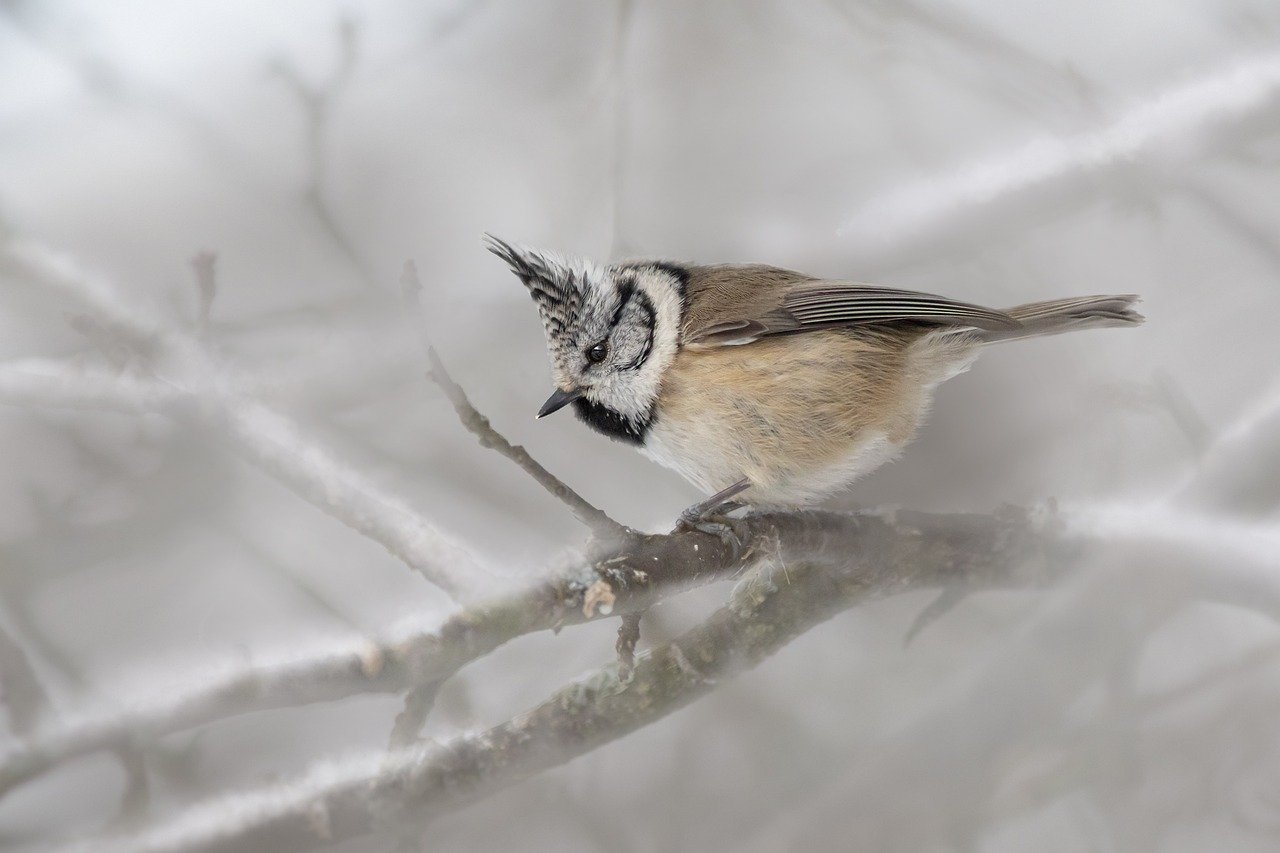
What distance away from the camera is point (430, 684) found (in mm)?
885

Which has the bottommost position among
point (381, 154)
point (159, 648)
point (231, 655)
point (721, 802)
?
point (721, 802)

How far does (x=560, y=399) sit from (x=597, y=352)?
0.31ft

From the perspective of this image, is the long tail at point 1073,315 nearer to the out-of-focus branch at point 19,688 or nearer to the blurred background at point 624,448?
the blurred background at point 624,448

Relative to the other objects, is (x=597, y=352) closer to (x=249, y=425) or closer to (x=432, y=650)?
(x=249, y=425)

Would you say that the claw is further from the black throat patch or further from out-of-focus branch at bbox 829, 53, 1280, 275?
out-of-focus branch at bbox 829, 53, 1280, 275

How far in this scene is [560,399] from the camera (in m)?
1.45

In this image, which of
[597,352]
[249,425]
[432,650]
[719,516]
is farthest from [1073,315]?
[249,425]

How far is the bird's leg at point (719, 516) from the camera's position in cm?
123

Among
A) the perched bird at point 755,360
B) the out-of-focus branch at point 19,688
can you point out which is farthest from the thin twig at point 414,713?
the perched bird at point 755,360

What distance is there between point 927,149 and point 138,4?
4.59 ft

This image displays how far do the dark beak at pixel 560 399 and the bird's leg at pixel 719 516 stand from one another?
0.25 m

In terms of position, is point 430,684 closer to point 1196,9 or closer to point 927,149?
point 927,149

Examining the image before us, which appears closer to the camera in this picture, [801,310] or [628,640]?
[628,640]

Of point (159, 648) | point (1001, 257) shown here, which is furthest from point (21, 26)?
point (1001, 257)
